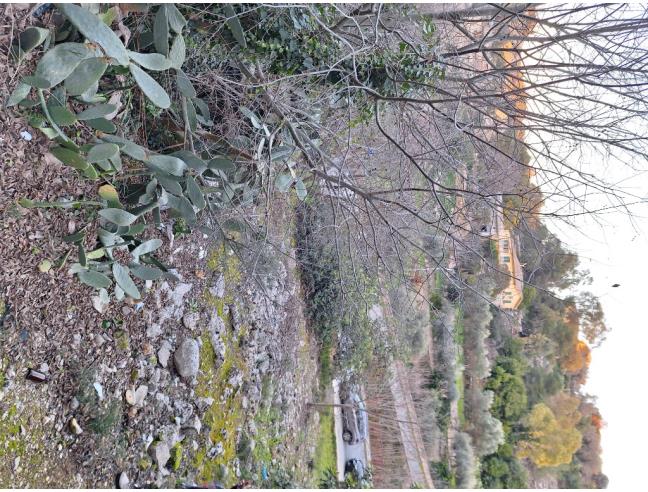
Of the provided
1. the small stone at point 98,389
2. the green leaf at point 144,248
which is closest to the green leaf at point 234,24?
the green leaf at point 144,248

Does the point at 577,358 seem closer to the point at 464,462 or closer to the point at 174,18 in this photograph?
the point at 464,462

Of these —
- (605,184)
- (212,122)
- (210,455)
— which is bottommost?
(210,455)

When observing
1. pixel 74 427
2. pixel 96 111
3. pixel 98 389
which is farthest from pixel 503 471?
pixel 96 111

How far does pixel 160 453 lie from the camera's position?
307 centimetres

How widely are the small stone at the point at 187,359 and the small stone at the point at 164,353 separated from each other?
81 millimetres

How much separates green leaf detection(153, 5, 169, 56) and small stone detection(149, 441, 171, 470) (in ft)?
7.47

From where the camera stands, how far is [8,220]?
225cm

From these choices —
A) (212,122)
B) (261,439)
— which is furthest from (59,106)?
(261,439)

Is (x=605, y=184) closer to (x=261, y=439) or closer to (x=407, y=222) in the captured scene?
(x=407, y=222)

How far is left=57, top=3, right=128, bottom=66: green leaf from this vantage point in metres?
1.76

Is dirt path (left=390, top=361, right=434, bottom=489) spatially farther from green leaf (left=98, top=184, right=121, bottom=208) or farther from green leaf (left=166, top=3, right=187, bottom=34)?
green leaf (left=166, top=3, right=187, bottom=34)

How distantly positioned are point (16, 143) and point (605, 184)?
11.7 feet

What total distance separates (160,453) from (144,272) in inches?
45.7

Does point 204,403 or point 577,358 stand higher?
point 577,358
